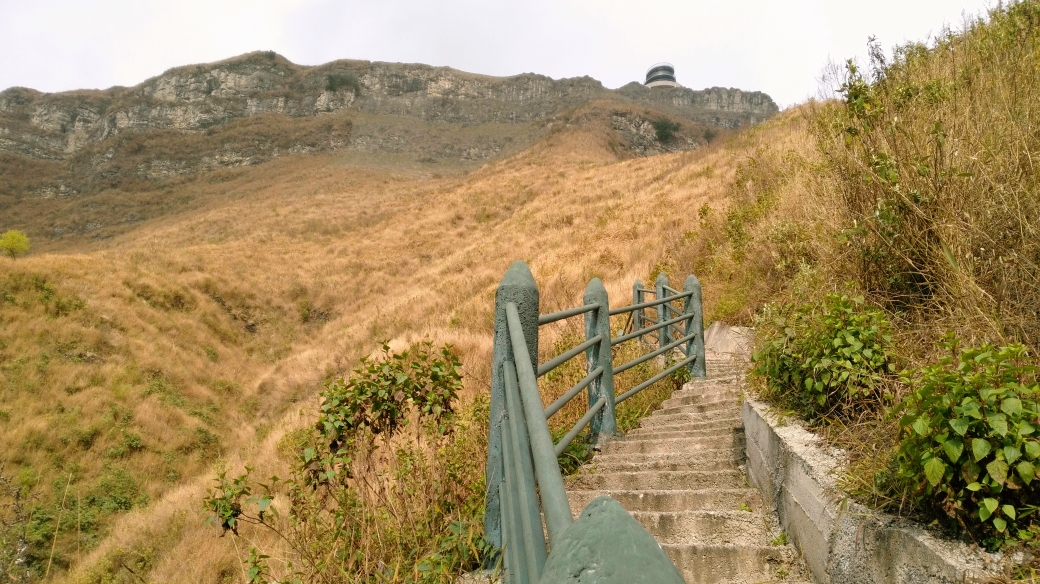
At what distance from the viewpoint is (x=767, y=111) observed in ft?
271

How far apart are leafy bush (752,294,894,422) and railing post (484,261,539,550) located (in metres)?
1.64

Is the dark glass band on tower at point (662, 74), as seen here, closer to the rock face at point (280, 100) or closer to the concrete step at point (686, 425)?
the rock face at point (280, 100)

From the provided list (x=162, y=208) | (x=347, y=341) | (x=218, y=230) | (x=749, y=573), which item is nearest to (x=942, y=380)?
(x=749, y=573)

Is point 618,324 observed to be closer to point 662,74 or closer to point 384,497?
point 384,497

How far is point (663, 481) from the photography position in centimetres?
370

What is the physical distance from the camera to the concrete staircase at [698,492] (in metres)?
2.69

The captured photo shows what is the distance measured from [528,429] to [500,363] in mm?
1233

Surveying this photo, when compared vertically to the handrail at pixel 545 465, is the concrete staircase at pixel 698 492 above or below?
below

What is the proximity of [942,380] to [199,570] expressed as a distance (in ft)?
23.2

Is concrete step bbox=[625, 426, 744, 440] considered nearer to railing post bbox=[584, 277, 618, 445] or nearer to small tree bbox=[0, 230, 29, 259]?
railing post bbox=[584, 277, 618, 445]

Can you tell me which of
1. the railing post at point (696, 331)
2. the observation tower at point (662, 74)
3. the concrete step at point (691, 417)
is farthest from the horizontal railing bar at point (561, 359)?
the observation tower at point (662, 74)

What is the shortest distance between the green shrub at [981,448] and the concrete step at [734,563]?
930 mm

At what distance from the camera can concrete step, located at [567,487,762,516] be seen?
10.9 feet

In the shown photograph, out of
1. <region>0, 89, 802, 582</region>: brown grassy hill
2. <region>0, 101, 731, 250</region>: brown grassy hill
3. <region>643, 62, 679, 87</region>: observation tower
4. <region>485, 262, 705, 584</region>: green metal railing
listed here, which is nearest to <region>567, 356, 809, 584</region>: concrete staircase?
<region>485, 262, 705, 584</region>: green metal railing
